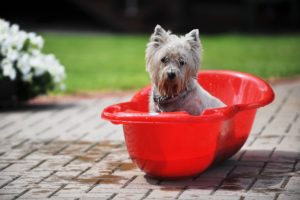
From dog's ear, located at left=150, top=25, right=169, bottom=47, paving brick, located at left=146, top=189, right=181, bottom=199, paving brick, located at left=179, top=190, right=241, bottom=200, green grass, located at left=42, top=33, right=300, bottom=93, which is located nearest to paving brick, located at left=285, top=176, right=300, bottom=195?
paving brick, located at left=179, top=190, right=241, bottom=200

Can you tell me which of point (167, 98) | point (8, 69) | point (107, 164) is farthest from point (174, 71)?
point (8, 69)

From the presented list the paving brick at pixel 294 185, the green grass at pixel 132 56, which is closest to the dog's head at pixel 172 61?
the paving brick at pixel 294 185

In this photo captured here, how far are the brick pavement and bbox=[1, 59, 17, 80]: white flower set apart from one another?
0.48 meters

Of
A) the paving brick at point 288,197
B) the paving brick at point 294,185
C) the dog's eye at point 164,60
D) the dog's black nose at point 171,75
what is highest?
the dog's eye at point 164,60

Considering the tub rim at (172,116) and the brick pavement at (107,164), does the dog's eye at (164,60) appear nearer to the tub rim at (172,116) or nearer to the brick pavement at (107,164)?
the tub rim at (172,116)

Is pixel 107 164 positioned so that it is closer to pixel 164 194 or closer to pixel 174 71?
pixel 164 194

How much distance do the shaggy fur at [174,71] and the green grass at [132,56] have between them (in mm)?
4571

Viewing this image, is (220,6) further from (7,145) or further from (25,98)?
(7,145)

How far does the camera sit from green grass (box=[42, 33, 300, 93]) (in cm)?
1114

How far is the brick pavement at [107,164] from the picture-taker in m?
5.45

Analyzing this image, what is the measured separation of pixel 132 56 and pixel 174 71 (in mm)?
8206

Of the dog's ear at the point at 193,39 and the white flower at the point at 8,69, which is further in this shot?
the white flower at the point at 8,69

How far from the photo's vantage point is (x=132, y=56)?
13781 millimetres

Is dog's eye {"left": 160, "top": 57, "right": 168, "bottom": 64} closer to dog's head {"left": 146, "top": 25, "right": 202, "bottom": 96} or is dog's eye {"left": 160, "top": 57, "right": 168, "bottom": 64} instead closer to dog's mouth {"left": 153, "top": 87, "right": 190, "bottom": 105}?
dog's head {"left": 146, "top": 25, "right": 202, "bottom": 96}
